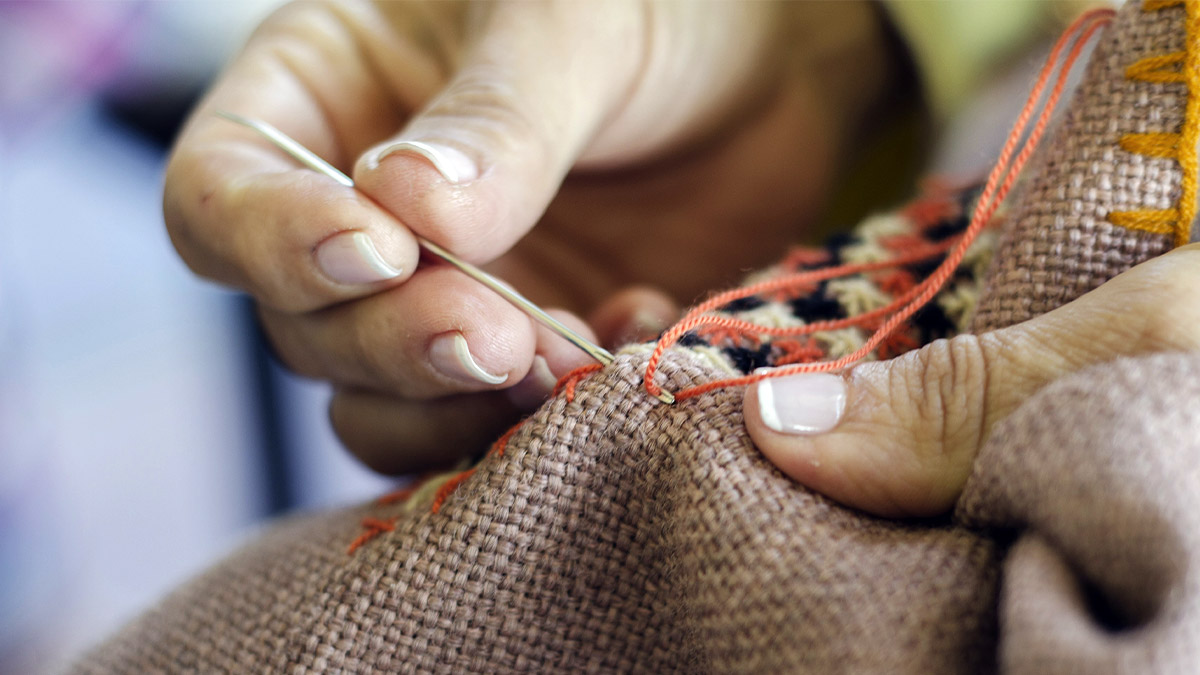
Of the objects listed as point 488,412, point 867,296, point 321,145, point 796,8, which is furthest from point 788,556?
point 796,8

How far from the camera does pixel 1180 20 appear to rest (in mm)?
539

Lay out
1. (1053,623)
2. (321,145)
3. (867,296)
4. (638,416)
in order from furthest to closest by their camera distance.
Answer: (321,145)
(867,296)
(638,416)
(1053,623)

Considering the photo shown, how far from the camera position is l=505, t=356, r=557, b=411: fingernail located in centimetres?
67

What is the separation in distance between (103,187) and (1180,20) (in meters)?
1.83

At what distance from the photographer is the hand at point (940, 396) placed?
44 centimetres

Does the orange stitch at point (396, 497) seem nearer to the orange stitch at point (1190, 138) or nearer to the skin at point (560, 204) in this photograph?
the skin at point (560, 204)

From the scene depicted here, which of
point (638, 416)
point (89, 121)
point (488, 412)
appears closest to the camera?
point (638, 416)

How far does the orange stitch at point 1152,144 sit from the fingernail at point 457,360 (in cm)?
45

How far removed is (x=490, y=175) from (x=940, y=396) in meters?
0.37

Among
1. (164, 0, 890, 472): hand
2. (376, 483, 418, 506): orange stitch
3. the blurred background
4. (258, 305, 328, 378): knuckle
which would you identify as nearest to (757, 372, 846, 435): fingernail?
(164, 0, 890, 472): hand

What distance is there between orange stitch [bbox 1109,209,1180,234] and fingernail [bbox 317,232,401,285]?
1.66 feet

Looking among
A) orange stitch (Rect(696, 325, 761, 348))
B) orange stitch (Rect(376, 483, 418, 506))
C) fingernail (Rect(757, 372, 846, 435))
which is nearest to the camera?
fingernail (Rect(757, 372, 846, 435))

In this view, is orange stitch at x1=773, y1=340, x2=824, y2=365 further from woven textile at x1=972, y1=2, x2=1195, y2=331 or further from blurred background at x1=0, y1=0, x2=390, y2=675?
blurred background at x1=0, y1=0, x2=390, y2=675

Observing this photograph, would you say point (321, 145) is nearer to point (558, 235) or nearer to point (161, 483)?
point (558, 235)
